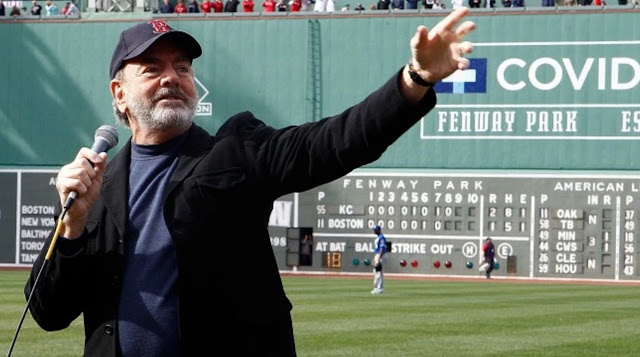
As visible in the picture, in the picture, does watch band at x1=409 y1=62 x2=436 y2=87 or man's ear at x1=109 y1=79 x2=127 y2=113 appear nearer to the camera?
watch band at x1=409 y1=62 x2=436 y2=87

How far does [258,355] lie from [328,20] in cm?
3965

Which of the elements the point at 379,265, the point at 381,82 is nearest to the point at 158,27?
the point at 379,265

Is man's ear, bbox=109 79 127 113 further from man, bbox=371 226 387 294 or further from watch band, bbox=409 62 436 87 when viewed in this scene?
man, bbox=371 226 387 294

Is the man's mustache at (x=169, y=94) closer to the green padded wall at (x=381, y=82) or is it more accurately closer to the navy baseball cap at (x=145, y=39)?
the navy baseball cap at (x=145, y=39)

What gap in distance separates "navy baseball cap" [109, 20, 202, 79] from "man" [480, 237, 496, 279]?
116 feet

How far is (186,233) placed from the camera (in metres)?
4.89

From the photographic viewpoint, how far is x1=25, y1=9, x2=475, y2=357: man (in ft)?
15.9

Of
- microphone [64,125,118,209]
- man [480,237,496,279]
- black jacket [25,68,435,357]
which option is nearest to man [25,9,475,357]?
black jacket [25,68,435,357]

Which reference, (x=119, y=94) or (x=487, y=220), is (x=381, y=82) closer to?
(x=487, y=220)

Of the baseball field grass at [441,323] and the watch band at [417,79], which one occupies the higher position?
the watch band at [417,79]

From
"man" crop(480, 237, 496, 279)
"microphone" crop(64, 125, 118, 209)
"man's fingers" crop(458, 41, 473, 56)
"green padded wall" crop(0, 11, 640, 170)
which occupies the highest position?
"green padded wall" crop(0, 11, 640, 170)

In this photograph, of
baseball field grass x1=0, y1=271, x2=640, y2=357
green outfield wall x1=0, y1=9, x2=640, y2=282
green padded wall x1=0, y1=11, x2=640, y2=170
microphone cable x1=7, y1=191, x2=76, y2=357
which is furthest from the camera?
green padded wall x1=0, y1=11, x2=640, y2=170

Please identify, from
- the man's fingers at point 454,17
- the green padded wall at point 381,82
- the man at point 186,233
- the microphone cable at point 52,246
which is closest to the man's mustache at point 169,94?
the man at point 186,233

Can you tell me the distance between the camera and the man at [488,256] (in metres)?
40.2
